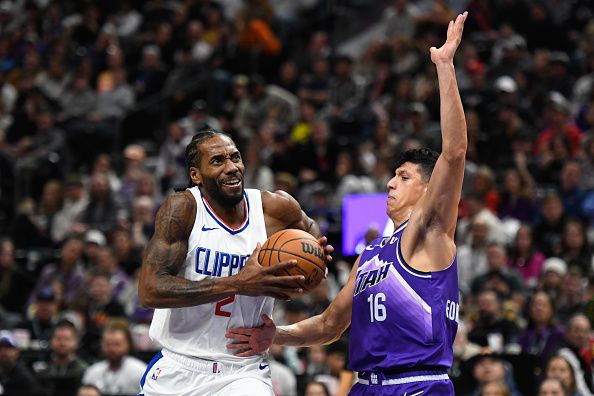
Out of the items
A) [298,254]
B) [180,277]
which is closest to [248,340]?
[180,277]

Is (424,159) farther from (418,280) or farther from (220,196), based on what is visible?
(220,196)

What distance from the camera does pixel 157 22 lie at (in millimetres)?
20562

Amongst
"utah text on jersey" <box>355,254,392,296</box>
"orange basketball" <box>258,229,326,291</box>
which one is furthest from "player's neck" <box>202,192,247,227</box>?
"utah text on jersey" <box>355,254,392,296</box>

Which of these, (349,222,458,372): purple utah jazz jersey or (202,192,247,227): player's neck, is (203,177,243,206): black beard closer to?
(202,192,247,227): player's neck

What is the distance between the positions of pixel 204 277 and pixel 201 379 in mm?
602

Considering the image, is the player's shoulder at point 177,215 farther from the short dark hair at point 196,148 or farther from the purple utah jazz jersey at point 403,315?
the purple utah jazz jersey at point 403,315

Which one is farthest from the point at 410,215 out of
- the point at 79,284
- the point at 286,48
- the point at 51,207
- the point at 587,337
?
the point at 286,48

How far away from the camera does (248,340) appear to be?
6707 mm

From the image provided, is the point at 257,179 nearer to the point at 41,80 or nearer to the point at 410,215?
the point at 41,80

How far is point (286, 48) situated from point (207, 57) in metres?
1.47

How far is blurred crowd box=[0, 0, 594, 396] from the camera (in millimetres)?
11602

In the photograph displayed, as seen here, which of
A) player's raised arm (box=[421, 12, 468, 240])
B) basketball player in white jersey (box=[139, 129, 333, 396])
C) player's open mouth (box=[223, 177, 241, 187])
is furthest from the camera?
player's open mouth (box=[223, 177, 241, 187])

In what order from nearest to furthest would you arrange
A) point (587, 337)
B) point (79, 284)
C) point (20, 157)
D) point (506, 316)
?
point (587, 337), point (506, 316), point (79, 284), point (20, 157)

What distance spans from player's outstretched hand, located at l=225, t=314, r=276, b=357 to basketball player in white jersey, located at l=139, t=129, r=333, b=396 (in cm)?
6
